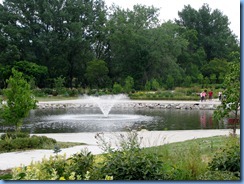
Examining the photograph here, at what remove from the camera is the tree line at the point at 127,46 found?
24.0m

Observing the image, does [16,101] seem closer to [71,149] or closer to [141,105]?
[71,149]

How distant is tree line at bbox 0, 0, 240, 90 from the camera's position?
2395 cm

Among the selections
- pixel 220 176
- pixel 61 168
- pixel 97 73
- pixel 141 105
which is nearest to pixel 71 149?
pixel 61 168

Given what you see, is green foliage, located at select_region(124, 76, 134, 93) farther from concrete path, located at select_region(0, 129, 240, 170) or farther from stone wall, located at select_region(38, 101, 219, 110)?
concrete path, located at select_region(0, 129, 240, 170)

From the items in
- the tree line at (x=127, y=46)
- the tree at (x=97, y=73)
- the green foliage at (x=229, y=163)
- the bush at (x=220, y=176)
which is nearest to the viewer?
the bush at (x=220, y=176)

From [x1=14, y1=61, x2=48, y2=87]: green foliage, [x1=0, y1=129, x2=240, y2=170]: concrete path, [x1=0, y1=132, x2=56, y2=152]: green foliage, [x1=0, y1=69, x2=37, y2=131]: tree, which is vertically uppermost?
[x1=14, y1=61, x2=48, y2=87]: green foliage

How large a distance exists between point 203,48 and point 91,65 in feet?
34.5

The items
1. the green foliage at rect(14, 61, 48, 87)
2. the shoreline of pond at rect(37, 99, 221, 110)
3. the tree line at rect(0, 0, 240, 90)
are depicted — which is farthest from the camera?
the tree line at rect(0, 0, 240, 90)

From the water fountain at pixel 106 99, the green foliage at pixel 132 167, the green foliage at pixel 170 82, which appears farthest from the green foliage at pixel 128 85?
the green foliage at pixel 132 167

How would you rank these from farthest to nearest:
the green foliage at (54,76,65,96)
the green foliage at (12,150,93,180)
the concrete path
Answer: the green foliage at (54,76,65,96)
the concrete path
the green foliage at (12,150,93,180)

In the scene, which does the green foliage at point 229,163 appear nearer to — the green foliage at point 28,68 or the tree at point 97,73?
the green foliage at point 28,68

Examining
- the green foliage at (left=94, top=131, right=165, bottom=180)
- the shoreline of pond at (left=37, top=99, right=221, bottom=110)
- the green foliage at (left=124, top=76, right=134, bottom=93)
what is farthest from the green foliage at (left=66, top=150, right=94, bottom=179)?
the green foliage at (left=124, top=76, right=134, bottom=93)

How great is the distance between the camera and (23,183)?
12.5 feet

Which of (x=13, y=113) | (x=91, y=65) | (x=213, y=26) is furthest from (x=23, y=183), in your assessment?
(x=213, y=26)
